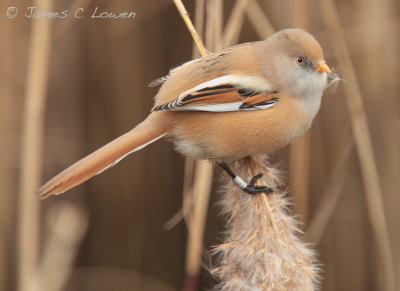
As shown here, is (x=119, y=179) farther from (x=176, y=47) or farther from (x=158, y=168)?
(x=176, y=47)

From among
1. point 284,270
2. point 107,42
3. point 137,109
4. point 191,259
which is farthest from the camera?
point 137,109

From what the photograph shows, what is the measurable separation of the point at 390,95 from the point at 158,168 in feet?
5.43

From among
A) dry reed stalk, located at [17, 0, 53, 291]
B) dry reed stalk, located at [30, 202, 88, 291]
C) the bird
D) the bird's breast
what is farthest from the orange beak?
dry reed stalk, located at [30, 202, 88, 291]

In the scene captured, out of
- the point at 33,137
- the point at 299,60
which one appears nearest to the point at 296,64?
the point at 299,60

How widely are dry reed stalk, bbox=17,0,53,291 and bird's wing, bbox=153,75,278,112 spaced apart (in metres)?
0.51

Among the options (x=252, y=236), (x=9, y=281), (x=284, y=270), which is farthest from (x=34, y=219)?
(x=9, y=281)

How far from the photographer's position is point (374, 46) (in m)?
2.90

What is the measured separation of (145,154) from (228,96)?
1520 mm

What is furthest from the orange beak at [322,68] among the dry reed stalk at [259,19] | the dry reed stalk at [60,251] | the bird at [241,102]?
the dry reed stalk at [60,251]

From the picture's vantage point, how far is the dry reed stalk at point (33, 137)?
2086 mm

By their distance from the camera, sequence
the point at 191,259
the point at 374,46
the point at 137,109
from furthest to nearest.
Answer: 1. the point at 137,109
2. the point at 374,46
3. the point at 191,259

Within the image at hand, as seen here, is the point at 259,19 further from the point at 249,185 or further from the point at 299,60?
the point at 249,185

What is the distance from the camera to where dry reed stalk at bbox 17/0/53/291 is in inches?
82.1

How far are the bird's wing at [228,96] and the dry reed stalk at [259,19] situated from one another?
0.31 m
